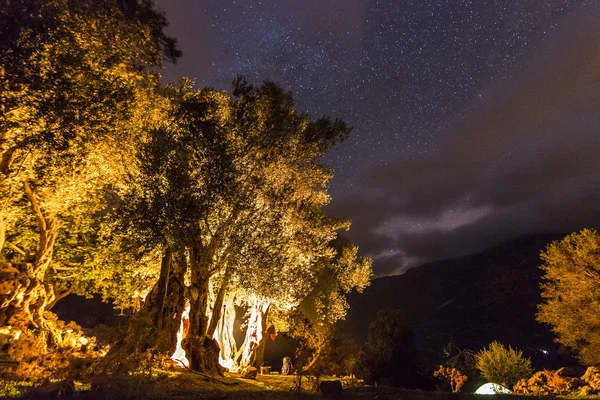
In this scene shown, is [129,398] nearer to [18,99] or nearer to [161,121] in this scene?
[18,99]

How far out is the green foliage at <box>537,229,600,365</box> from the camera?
3744 centimetres

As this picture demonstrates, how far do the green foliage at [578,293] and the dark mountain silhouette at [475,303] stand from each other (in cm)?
2895

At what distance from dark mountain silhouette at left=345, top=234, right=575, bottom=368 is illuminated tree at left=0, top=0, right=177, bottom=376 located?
6353 centimetres

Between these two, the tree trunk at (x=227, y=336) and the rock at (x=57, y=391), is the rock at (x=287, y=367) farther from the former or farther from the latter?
the rock at (x=57, y=391)

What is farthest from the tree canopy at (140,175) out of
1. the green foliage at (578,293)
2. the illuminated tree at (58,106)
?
the green foliage at (578,293)

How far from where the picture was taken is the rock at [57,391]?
9.17m

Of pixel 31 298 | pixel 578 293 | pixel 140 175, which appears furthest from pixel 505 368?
pixel 31 298

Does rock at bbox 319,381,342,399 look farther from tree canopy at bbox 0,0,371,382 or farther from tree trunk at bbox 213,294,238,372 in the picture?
tree trunk at bbox 213,294,238,372

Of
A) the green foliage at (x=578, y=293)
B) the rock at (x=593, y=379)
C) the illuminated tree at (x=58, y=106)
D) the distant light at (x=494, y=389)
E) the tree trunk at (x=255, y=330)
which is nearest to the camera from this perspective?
the illuminated tree at (x=58, y=106)

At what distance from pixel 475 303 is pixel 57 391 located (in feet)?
516

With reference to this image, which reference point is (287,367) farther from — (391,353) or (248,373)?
(248,373)

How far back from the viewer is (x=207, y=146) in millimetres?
18406

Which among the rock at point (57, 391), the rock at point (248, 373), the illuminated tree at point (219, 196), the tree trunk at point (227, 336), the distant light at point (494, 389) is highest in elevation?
the illuminated tree at point (219, 196)

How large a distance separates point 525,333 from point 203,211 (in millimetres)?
114060
